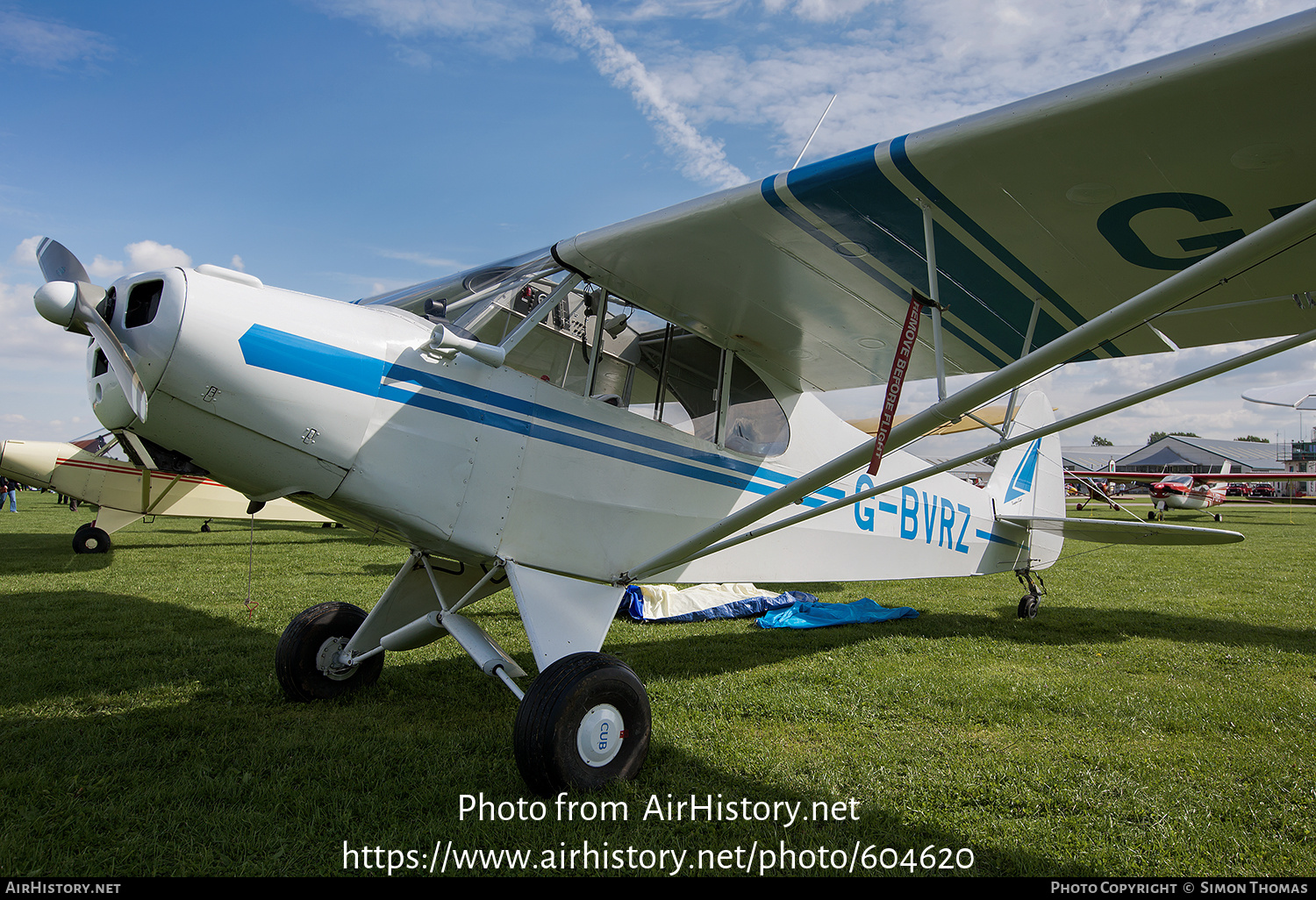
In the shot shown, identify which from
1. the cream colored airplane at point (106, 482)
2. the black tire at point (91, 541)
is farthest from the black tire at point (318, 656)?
the black tire at point (91, 541)

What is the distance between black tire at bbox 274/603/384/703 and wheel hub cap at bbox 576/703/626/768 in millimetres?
1963

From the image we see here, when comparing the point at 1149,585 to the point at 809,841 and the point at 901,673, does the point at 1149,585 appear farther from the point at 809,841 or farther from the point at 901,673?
the point at 809,841

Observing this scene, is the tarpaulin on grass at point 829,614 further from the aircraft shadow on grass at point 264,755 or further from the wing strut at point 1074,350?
the wing strut at point 1074,350

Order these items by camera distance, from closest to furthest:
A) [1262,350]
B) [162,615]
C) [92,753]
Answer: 1. [1262,350]
2. [92,753]
3. [162,615]

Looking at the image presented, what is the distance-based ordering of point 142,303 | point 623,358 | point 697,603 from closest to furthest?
point 142,303 < point 623,358 < point 697,603

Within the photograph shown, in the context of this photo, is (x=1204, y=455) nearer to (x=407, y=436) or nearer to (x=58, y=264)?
(x=407, y=436)

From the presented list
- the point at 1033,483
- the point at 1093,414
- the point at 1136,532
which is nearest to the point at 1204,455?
the point at 1033,483

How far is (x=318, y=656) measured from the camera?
410cm

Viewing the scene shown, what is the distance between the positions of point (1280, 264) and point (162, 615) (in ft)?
28.5

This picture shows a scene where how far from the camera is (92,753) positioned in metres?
3.17

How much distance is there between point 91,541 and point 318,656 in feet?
33.8

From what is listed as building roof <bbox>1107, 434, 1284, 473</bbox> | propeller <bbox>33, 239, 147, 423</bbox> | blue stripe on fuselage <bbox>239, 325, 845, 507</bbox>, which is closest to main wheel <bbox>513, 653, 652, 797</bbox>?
blue stripe on fuselage <bbox>239, 325, 845, 507</bbox>
